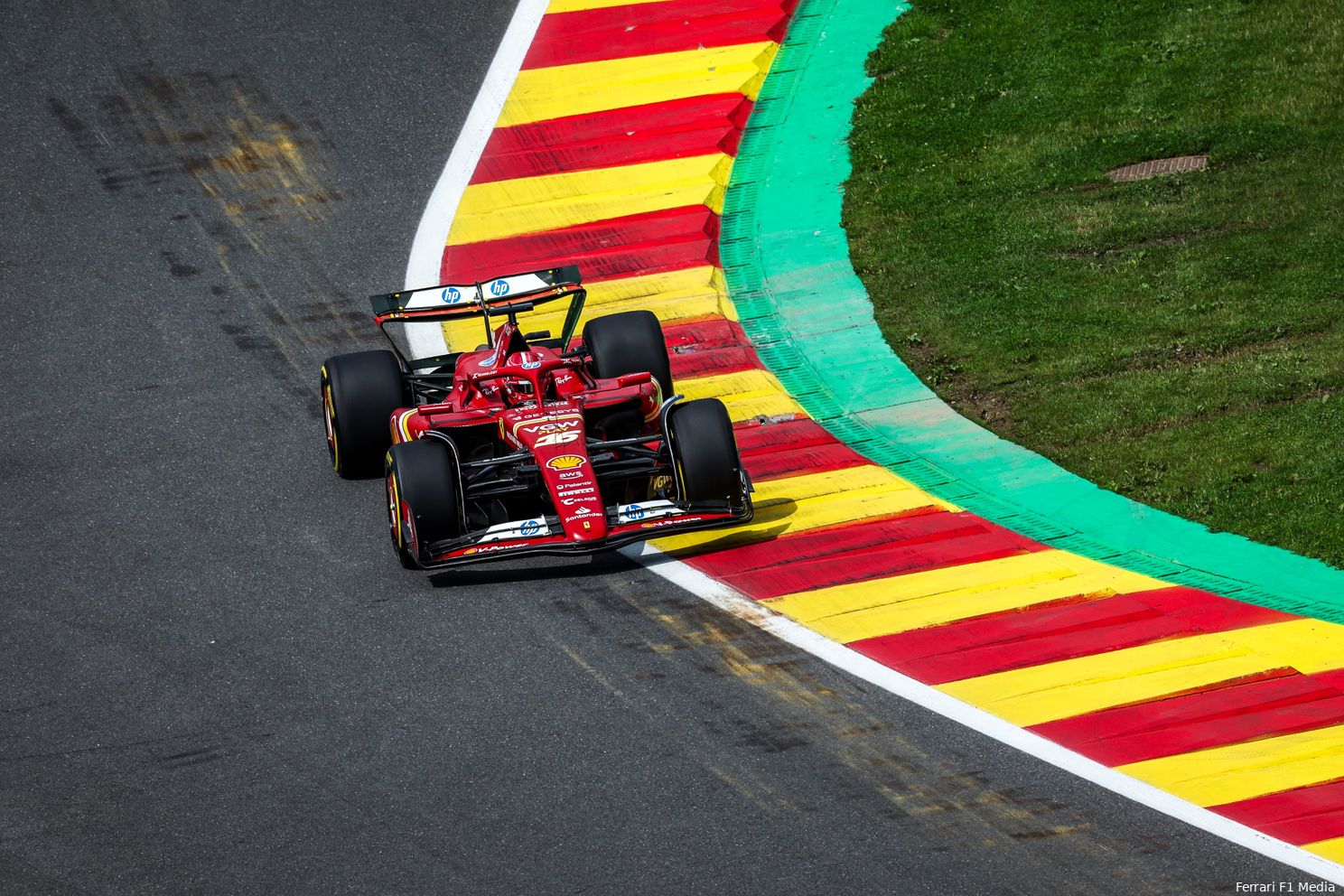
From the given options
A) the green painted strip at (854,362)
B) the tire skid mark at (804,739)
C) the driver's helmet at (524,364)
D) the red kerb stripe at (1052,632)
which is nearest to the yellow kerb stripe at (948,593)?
the red kerb stripe at (1052,632)

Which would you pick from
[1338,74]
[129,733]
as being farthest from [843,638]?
[1338,74]

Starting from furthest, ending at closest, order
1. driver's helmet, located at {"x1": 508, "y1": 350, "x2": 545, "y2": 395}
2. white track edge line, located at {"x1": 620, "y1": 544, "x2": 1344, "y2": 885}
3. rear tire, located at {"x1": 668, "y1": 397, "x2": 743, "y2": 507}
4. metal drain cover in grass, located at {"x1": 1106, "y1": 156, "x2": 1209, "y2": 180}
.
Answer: metal drain cover in grass, located at {"x1": 1106, "y1": 156, "x2": 1209, "y2": 180} < driver's helmet, located at {"x1": 508, "y1": 350, "x2": 545, "y2": 395} < rear tire, located at {"x1": 668, "y1": 397, "x2": 743, "y2": 507} < white track edge line, located at {"x1": 620, "y1": 544, "x2": 1344, "y2": 885}

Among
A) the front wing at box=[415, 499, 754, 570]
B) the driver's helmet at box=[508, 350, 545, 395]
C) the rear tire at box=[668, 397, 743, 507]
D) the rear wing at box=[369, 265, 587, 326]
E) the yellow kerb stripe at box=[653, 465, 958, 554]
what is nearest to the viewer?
the front wing at box=[415, 499, 754, 570]

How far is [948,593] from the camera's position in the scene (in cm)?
946

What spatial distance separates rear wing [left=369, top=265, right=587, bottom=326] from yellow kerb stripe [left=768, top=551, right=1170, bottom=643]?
9.61 ft

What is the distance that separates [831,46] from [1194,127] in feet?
12.2

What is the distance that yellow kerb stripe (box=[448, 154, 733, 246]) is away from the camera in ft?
47.0

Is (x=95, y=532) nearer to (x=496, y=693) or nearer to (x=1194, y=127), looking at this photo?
(x=496, y=693)

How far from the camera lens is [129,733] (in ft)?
27.5

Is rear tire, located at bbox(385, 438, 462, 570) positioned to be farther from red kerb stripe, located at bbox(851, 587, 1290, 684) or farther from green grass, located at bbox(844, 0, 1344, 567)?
green grass, located at bbox(844, 0, 1344, 567)

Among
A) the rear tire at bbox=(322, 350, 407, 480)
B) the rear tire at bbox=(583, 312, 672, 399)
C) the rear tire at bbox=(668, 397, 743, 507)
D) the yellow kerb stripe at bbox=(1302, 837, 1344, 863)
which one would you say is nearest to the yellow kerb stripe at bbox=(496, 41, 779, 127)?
the rear tire at bbox=(583, 312, 672, 399)

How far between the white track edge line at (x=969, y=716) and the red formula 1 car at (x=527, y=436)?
0.37 m

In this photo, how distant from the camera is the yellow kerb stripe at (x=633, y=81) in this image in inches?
620

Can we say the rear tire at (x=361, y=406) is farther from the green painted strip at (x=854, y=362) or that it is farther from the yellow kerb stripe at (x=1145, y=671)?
the yellow kerb stripe at (x=1145, y=671)
